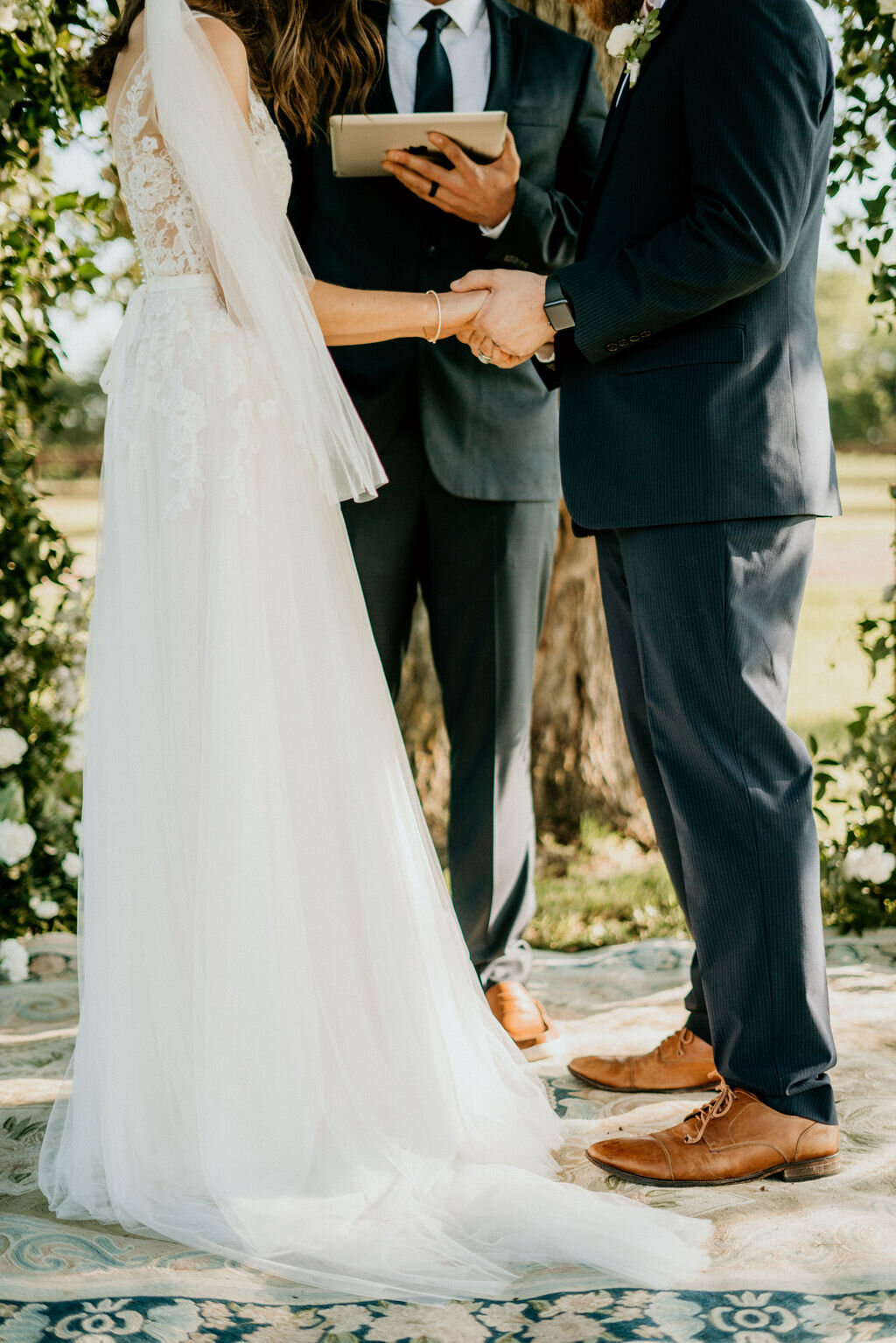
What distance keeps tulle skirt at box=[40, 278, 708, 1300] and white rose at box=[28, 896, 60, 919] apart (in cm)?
105

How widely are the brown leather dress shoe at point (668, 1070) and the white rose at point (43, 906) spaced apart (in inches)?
57.8

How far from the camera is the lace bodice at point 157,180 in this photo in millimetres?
1906

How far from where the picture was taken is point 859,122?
2.80 meters

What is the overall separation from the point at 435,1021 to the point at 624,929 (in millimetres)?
1572

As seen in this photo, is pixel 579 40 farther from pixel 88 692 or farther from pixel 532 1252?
pixel 532 1252

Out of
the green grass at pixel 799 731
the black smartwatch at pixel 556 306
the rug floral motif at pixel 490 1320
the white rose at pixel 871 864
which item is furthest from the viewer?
the green grass at pixel 799 731

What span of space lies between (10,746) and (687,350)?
1897mm

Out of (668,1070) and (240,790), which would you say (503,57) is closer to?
(240,790)

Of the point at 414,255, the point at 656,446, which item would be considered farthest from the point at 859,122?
the point at 656,446

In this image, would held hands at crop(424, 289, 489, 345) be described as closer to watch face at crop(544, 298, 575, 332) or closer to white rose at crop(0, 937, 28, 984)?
watch face at crop(544, 298, 575, 332)

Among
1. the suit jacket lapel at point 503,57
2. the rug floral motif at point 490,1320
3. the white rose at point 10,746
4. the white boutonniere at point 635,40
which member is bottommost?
the rug floral motif at point 490,1320

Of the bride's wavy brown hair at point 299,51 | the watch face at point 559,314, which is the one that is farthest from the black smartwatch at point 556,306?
the bride's wavy brown hair at point 299,51

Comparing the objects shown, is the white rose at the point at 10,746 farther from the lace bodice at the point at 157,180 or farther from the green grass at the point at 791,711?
the lace bodice at the point at 157,180

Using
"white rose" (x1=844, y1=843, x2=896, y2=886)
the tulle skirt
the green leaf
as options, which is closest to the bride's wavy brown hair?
the tulle skirt
